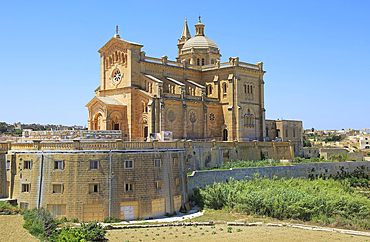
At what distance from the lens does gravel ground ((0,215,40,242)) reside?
24.8m

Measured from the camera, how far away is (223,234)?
1148 inches

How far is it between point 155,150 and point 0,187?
1450cm

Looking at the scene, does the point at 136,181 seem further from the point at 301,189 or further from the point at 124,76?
the point at 124,76

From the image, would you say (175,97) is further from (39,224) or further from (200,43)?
(39,224)

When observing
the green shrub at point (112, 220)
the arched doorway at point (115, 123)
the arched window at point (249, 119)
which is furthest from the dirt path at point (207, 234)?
the arched window at point (249, 119)

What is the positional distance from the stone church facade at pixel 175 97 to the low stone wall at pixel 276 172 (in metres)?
9.13


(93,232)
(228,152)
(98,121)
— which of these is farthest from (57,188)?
(228,152)

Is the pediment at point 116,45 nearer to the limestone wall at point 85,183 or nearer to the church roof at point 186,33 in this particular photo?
the limestone wall at point 85,183

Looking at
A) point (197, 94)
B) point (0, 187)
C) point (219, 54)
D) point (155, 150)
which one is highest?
point (219, 54)

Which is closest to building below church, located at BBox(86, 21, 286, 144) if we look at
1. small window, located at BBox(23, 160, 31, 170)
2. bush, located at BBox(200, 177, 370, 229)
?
bush, located at BBox(200, 177, 370, 229)

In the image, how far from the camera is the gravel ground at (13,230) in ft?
81.2

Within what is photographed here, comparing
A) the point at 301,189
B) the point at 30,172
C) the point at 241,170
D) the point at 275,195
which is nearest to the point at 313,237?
the point at 275,195

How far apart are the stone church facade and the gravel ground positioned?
18.4m

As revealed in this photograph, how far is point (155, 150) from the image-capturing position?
36.1 metres
